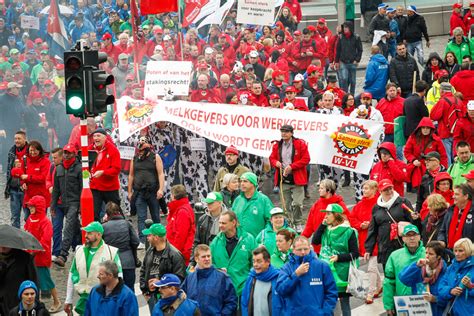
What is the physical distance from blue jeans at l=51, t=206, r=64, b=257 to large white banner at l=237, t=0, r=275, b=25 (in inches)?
362

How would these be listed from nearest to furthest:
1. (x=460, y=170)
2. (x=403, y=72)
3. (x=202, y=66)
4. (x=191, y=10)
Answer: (x=460, y=170) < (x=202, y=66) < (x=403, y=72) < (x=191, y=10)

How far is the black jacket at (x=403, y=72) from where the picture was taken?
27172 mm

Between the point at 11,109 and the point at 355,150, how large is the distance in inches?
347

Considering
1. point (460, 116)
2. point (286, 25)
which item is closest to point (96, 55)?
point (460, 116)

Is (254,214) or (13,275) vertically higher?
(254,214)

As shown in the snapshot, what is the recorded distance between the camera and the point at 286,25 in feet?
114

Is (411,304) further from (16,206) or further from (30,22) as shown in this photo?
(30,22)

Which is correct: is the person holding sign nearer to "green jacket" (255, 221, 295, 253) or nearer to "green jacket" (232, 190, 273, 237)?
"green jacket" (255, 221, 295, 253)

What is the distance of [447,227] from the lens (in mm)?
16344

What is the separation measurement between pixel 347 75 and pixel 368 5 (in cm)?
613

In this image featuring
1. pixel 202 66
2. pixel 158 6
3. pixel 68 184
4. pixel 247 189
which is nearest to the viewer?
pixel 247 189

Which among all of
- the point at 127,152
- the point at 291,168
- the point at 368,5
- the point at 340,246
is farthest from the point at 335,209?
the point at 368,5

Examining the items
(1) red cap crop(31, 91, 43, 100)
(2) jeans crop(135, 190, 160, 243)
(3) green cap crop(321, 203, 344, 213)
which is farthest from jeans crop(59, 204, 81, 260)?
(1) red cap crop(31, 91, 43, 100)

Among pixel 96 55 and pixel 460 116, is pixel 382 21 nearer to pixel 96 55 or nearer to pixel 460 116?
pixel 460 116
